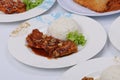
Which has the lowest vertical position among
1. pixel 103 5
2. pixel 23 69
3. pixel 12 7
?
pixel 23 69

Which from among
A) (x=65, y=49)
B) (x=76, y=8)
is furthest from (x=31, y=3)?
(x=65, y=49)

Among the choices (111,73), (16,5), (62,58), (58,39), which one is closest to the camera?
(111,73)

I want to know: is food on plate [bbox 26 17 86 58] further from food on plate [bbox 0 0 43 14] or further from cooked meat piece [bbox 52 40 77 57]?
food on plate [bbox 0 0 43 14]

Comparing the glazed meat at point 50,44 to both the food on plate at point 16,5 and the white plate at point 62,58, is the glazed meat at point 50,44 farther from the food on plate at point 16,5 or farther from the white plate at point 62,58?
the food on plate at point 16,5

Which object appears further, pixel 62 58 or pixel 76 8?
pixel 76 8

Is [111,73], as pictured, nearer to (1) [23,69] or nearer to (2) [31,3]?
(1) [23,69]

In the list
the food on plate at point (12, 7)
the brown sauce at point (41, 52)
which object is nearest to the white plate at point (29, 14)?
the food on plate at point (12, 7)

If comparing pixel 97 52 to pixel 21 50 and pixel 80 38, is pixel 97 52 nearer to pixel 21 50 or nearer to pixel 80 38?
pixel 80 38

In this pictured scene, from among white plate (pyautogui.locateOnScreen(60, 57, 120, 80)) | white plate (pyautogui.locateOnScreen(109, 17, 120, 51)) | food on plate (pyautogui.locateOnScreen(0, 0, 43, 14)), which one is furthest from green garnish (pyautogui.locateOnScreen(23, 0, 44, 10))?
white plate (pyautogui.locateOnScreen(60, 57, 120, 80))
